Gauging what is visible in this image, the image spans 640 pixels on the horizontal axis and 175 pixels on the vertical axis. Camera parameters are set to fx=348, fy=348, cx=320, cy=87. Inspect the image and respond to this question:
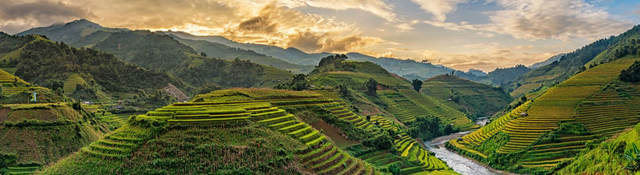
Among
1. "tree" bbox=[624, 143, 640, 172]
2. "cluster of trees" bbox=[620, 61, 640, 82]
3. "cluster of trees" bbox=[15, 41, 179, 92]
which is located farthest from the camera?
"cluster of trees" bbox=[15, 41, 179, 92]

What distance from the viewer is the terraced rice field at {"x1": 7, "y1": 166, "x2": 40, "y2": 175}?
36.2 meters

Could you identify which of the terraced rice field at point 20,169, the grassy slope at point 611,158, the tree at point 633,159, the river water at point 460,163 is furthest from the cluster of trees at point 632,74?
the terraced rice field at point 20,169

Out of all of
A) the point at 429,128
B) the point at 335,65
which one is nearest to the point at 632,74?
the point at 429,128

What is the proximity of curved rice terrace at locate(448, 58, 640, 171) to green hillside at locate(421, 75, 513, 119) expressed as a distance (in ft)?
184

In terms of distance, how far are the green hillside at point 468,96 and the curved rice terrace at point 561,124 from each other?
56.0m

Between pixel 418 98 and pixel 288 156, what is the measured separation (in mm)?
95430

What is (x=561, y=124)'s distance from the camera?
5619 cm

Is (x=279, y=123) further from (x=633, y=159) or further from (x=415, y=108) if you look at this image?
(x=415, y=108)

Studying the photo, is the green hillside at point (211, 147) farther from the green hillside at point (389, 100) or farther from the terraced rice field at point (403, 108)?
the terraced rice field at point (403, 108)

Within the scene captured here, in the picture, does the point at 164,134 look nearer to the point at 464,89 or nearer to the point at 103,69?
the point at 103,69

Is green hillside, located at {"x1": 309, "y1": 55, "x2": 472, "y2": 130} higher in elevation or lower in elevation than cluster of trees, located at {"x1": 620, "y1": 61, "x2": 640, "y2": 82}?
lower

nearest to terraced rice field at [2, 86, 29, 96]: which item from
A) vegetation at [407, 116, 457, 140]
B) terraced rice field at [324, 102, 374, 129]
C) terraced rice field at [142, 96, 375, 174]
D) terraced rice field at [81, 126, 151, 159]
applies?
terraced rice field at [142, 96, 375, 174]

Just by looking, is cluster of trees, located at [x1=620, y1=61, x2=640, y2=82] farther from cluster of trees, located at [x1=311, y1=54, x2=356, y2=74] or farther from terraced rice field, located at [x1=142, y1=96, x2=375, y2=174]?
cluster of trees, located at [x1=311, y1=54, x2=356, y2=74]

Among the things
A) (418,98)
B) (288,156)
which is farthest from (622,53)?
(288,156)
